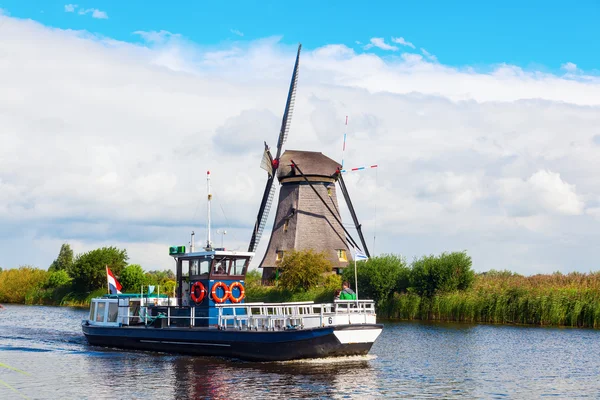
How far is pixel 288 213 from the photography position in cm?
7188

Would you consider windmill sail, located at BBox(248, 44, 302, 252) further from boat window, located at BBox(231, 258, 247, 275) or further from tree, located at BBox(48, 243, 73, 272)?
tree, located at BBox(48, 243, 73, 272)

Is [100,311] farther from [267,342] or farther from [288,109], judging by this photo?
[288,109]

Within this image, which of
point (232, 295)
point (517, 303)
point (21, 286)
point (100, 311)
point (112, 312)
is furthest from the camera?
point (21, 286)

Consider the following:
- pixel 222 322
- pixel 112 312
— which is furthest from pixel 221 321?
pixel 112 312

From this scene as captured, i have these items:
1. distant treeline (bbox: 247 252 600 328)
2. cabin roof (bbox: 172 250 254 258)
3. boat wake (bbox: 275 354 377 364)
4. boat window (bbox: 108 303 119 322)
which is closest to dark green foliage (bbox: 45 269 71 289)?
distant treeline (bbox: 247 252 600 328)

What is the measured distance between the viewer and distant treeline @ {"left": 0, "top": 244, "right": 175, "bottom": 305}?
83.0 metres

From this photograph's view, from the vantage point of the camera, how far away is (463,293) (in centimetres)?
5206

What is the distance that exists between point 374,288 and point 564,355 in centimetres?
2696

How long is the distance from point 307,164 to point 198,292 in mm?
39622

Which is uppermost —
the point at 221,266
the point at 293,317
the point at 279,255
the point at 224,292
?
the point at 279,255

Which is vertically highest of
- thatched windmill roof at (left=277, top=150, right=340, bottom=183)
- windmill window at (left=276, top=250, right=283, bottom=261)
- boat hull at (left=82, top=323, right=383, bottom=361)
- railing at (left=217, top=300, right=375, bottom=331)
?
thatched windmill roof at (left=277, top=150, right=340, bottom=183)

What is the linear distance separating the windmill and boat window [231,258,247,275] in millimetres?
36522

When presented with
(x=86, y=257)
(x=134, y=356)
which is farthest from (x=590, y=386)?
(x=86, y=257)

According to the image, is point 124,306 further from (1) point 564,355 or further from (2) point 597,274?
(2) point 597,274
